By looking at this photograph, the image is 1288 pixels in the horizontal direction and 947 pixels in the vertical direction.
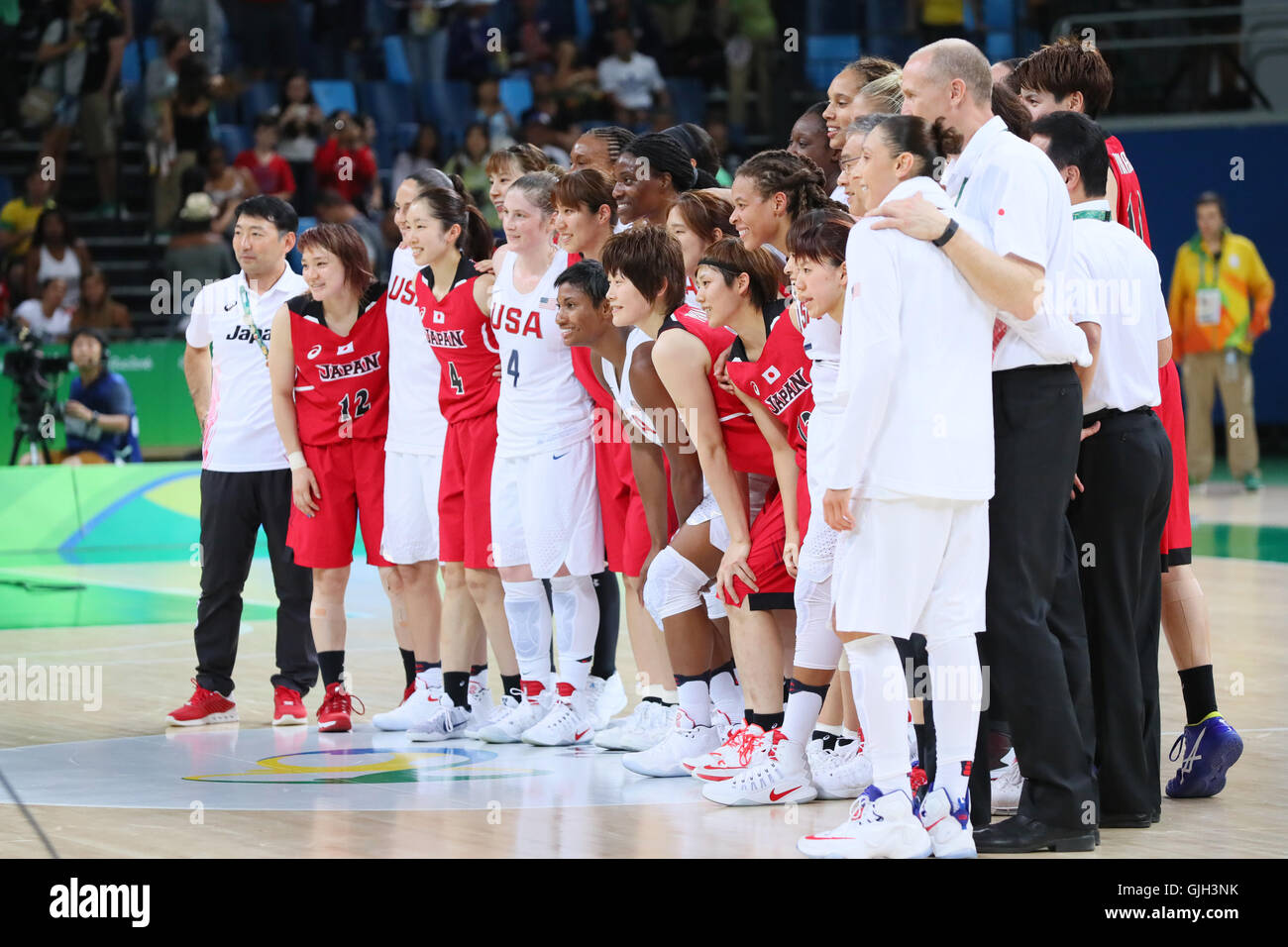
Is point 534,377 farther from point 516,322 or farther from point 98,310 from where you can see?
point 98,310

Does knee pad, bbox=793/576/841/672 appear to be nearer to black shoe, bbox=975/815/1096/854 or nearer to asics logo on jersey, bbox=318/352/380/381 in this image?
black shoe, bbox=975/815/1096/854

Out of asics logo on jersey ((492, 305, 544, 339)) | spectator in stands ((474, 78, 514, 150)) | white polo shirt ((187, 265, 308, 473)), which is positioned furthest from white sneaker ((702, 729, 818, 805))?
spectator in stands ((474, 78, 514, 150))

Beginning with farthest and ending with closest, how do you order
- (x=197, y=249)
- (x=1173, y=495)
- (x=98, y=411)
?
(x=197, y=249)
(x=98, y=411)
(x=1173, y=495)

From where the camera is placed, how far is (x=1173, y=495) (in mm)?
5535

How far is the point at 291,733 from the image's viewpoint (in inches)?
270

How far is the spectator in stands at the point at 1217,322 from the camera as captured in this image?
15141mm

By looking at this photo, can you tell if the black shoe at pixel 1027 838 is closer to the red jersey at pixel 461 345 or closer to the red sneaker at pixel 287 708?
the red jersey at pixel 461 345

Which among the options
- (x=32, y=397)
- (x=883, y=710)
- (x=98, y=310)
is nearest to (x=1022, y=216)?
(x=883, y=710)

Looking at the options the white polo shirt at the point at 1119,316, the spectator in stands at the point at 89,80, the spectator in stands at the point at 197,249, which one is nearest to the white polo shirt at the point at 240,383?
the white polo shirt at the point at 1119,316

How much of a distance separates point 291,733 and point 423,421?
133 cm

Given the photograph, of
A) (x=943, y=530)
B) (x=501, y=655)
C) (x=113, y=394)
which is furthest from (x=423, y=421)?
(x=113, y=394)

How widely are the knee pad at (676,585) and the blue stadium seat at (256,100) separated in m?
13.5

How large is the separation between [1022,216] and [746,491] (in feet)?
5.20
